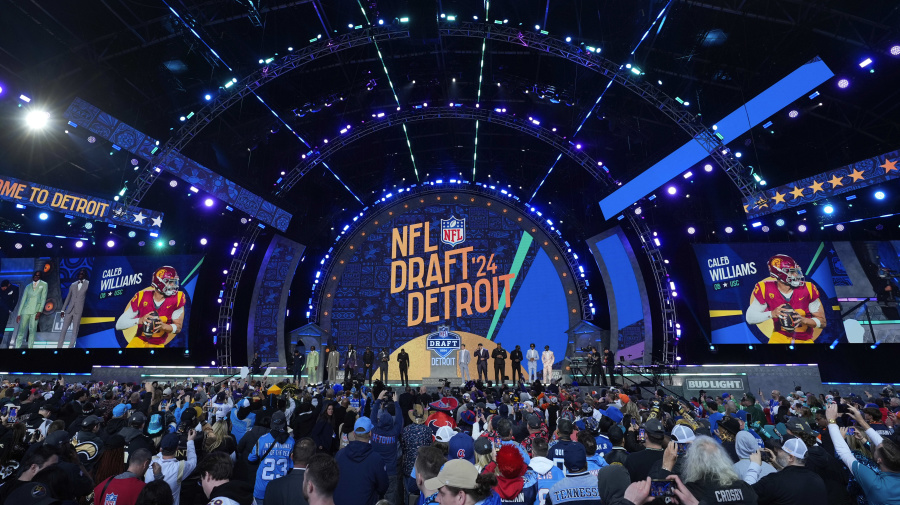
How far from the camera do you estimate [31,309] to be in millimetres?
22953

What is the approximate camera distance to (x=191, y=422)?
7484 millimetres

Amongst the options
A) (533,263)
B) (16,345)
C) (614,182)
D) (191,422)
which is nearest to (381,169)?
(533,263)

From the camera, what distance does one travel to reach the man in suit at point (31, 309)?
74.3 ft

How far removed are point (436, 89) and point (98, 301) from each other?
57.4 ft

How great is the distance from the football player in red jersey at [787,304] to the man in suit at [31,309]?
29800 mm

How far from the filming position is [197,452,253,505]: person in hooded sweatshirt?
3840 millimetres

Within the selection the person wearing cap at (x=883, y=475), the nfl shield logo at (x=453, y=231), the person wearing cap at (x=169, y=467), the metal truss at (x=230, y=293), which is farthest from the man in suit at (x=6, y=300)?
the person wearing cap at (x=883, y=475)

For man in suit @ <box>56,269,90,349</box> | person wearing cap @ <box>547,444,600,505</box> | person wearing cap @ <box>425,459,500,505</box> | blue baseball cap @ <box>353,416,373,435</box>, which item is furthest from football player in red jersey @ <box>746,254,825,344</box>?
man in suit @ <box>56,269,90,349</box>

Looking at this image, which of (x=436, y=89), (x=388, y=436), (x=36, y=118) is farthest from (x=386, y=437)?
(x=436, y=89)

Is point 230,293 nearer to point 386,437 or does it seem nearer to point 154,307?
point 154,307

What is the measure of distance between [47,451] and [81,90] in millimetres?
15837

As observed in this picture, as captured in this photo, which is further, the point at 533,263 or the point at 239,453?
the point at 533,263

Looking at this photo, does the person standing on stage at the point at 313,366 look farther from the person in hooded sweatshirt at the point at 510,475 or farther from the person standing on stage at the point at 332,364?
the person in hooded sweatshirt at the point at 510,475

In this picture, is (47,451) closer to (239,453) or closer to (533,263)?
(239,453)
